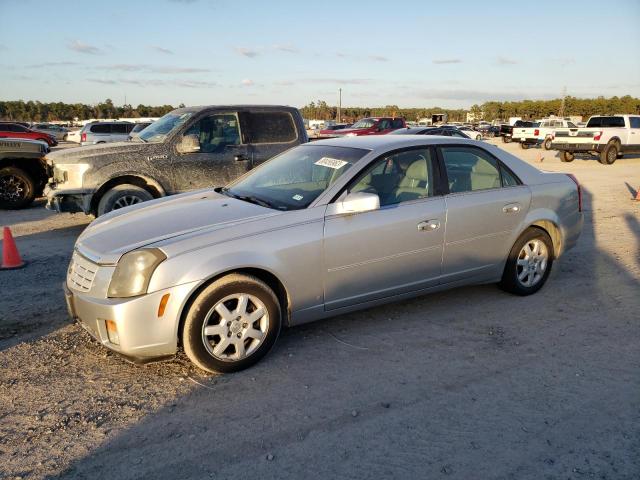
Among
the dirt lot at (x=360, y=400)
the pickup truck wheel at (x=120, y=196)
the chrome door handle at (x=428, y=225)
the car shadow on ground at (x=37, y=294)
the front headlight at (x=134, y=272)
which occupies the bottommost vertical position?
the car shadow on ground at (x=37, y=294)

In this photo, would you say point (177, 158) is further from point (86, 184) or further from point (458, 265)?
point (458, 265)

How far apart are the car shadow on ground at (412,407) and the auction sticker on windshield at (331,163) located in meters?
1.37

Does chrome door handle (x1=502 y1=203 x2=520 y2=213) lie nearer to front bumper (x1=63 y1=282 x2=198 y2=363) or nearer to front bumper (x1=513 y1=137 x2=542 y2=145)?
front bumper (x1=63 y1=282 x2=198 y2=363)

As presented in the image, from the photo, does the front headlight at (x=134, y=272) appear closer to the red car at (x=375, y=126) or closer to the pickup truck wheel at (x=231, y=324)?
the pickup truck wheel at (x=231, y=324)

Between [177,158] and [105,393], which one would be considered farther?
[177,158]

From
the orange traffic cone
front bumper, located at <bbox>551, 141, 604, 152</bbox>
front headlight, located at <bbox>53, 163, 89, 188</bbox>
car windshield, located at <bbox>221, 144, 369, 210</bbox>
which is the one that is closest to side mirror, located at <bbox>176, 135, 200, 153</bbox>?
front headlight, located at <bbox>53, 163, 89, 188</bbox>

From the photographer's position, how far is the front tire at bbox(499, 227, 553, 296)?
198 inches

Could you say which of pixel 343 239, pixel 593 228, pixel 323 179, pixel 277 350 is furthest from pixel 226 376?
pixel 593 228

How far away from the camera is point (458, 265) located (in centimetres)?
460

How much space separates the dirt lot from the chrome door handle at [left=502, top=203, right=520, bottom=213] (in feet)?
3.04

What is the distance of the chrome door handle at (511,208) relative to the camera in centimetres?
482

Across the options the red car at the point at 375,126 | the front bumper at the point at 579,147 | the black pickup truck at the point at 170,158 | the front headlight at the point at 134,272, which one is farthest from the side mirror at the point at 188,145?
the front bumper at the point at 579,147

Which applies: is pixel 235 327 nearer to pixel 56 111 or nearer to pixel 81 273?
pixel 81 273

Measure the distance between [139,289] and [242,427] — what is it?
110 cm
